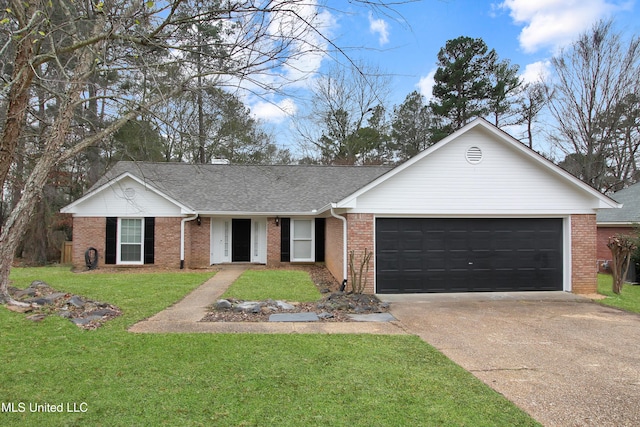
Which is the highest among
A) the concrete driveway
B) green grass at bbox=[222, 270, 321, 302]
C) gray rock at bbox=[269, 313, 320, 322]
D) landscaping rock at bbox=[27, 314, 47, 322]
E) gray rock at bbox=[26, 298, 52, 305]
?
gray rock at bbox=[26, 298, 52, 305]

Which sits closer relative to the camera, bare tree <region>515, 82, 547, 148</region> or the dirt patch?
the dirt patch

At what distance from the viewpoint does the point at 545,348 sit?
593 cm

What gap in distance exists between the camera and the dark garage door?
408 inches

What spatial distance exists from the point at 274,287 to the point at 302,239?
594 cm

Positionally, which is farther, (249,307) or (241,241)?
(241,241)

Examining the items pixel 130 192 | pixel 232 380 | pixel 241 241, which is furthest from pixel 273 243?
pixel 232 380

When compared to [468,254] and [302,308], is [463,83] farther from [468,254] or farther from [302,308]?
[302,308]

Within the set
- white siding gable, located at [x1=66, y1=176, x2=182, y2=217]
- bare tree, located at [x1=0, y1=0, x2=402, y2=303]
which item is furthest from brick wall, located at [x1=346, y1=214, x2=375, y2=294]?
white siding gable, located at [x1=66, y1=176, x2=182, y2=217]

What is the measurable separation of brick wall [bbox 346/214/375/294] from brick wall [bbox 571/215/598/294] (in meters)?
5.89

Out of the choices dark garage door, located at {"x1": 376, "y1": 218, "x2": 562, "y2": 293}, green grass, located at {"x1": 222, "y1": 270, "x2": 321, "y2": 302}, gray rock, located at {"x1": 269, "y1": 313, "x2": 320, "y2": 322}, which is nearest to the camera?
gray rock, located at {"x1": 269, "y1": 313, "x2": 320, "y2": 322}

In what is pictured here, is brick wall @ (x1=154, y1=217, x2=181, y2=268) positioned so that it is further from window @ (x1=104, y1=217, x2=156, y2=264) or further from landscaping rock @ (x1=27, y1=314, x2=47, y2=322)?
landscaping rock @ (x1=27, y1=314, x2=47, y2=322)

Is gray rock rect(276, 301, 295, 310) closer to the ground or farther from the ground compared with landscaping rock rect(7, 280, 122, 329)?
closer to the ground

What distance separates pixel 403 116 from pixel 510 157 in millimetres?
20813

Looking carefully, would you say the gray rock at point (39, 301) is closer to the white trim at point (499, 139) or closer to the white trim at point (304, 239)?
the white trim at point (499, 139)
